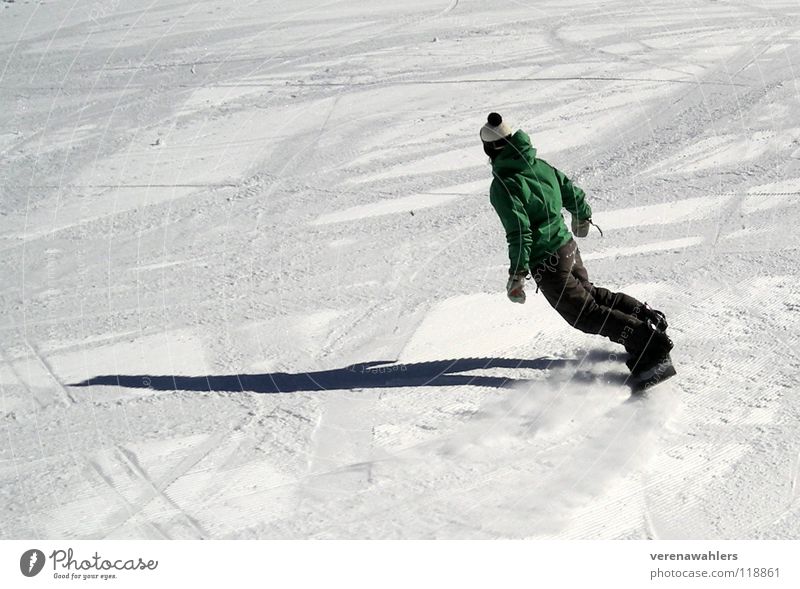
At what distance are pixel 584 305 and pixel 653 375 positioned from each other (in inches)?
20.3

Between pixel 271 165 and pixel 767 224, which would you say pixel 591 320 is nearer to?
pixel 767 224

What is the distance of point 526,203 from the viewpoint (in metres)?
5.42

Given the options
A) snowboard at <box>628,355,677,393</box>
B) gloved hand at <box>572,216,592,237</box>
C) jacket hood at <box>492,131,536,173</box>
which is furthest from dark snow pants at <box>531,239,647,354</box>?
jacket hood at <box>492,131,536,173</box>

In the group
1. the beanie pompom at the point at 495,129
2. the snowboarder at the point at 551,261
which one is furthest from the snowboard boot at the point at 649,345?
the beanie pompom at the point at 495,129

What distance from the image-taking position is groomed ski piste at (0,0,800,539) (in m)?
5.04

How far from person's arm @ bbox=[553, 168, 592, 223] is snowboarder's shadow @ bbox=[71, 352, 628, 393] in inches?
31.5

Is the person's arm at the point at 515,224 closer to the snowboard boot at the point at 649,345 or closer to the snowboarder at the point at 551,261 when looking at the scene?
A: the snowboarder at the point at 551,261

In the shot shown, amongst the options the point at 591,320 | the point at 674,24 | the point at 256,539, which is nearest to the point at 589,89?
the point at 674,24

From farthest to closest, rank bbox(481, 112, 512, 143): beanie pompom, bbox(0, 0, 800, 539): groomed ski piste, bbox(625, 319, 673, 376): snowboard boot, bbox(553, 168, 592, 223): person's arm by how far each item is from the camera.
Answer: bbox(553, 168, 592, 223): person's arm, bbox(625, 319, 673, 376): snowboard boot, bbox(481, 112, 512, 143): beanie pompom, bbox(0, 0, 800, 539): groomed ski piste

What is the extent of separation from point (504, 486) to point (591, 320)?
1.10 meters

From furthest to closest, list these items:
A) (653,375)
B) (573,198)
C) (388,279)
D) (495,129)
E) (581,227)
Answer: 1. (388,279)
2. (581,227)
3. (573,198)
4. (653,375)
5. (495,129)

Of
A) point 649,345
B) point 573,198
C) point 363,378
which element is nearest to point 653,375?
point 649,345

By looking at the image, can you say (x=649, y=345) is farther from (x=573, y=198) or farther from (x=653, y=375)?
(x=573, y=198)

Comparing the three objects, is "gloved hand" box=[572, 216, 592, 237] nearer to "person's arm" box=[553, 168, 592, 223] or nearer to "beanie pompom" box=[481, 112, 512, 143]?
"person's arm" box=[553, 168, 592, 223]
